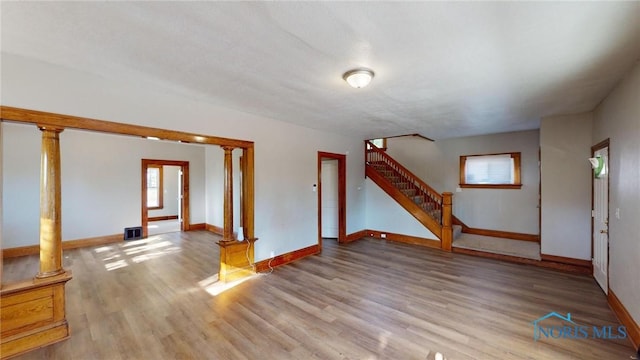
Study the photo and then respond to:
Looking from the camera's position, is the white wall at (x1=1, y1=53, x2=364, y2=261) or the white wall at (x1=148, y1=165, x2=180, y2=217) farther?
the white wall at (x1=148, y1=165, x2=180, y2=217)

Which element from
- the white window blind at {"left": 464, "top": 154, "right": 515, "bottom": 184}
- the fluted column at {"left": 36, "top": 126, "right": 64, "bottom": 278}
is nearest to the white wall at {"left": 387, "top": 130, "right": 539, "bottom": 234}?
the white window blind at {"left": 464, "top": 154, "right": 515, "bottom": 184}

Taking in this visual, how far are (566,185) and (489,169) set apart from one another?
2.13m

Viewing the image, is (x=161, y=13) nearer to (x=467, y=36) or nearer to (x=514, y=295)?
(x=467, y=36)

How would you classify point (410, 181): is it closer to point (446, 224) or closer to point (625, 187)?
point (446, 224)

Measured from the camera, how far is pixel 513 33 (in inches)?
70.2

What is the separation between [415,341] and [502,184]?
17.2ft

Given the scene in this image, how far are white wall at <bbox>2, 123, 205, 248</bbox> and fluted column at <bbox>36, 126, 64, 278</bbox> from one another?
416 centimetres

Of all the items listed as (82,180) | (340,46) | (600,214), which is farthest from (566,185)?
(82,180)

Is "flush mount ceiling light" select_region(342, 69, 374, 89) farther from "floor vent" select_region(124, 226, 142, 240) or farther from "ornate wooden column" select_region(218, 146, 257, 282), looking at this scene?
"floor vent" select_region(124, 226, 142, 240)

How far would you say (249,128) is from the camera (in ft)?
13.0

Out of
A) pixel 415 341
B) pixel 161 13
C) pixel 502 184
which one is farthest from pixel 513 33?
pixel 502 184

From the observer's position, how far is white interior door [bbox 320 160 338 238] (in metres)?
6.25

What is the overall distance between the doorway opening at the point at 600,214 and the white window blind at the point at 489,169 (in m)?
2.13

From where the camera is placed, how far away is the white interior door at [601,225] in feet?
10.5
